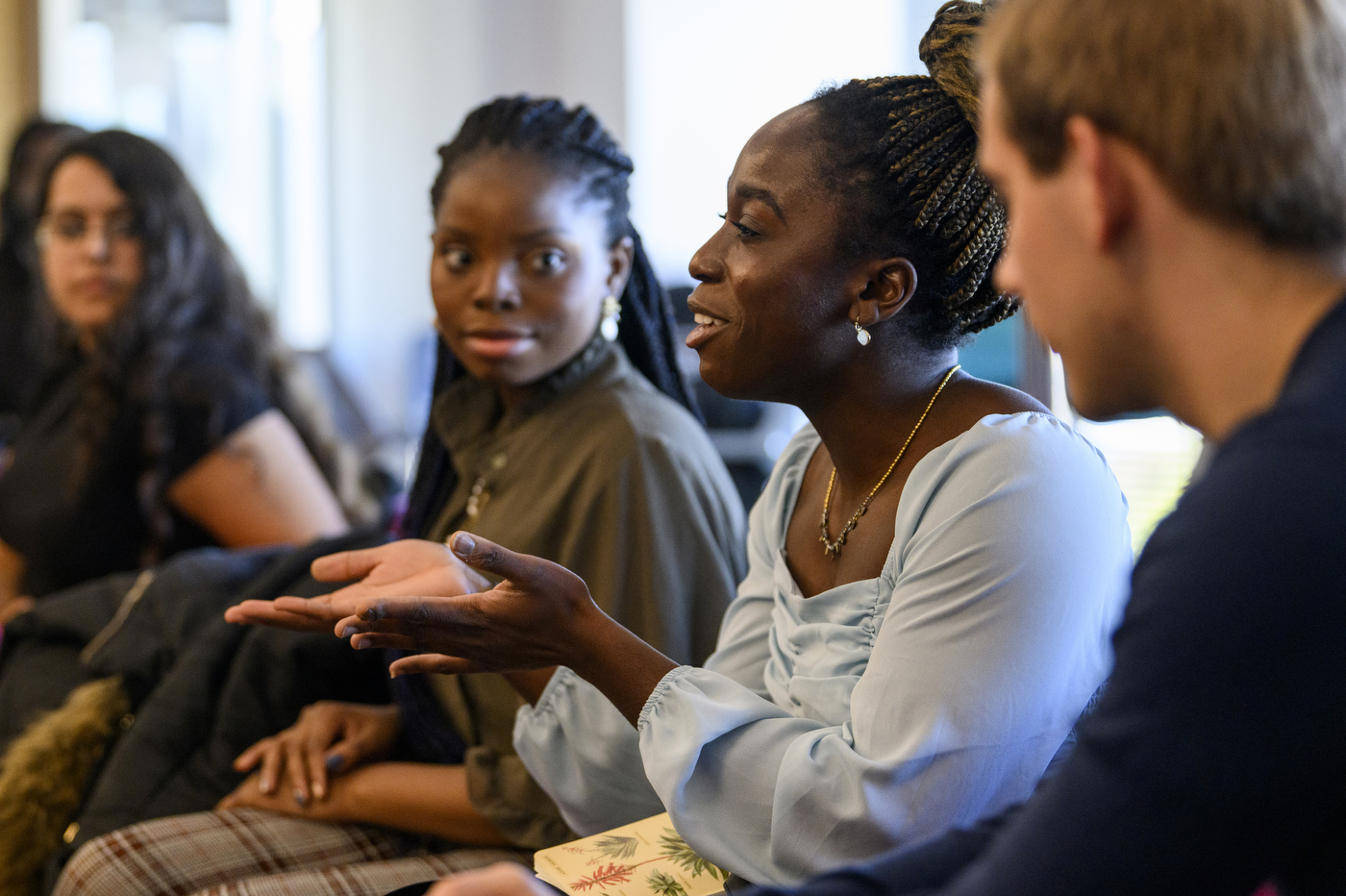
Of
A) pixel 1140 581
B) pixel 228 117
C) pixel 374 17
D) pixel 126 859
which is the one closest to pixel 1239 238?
pixel 1140 581

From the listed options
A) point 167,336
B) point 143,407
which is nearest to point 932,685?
point 143,407

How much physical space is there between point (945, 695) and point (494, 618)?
0.39m

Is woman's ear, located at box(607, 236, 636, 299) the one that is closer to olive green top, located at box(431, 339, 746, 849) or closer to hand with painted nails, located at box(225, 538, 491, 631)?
olive green top, located at box(431, 339, 746, 849)

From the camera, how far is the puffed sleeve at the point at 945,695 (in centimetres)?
96

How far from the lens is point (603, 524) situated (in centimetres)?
157

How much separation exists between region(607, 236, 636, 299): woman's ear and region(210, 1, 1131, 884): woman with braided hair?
1.83 feet

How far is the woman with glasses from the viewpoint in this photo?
2379 millimetres

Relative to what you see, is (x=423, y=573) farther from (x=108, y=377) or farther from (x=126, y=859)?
(x=108, y=377)

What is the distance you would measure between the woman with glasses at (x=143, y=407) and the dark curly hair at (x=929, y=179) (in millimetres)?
1528

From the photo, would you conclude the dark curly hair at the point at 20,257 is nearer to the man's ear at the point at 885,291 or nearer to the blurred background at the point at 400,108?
the blurred background at the point at 400,108

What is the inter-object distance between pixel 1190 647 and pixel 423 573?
2.73 feet

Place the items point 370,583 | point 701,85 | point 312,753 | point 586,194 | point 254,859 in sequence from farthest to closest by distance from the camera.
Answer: point 701,85 < point 586,194 < point 312,753 < point 254,859 < point 370,583

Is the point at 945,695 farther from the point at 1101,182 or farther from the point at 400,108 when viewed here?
the point at 400,108

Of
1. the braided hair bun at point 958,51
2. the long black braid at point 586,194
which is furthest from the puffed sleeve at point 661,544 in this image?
A: the braided hair bun at point 958,51
